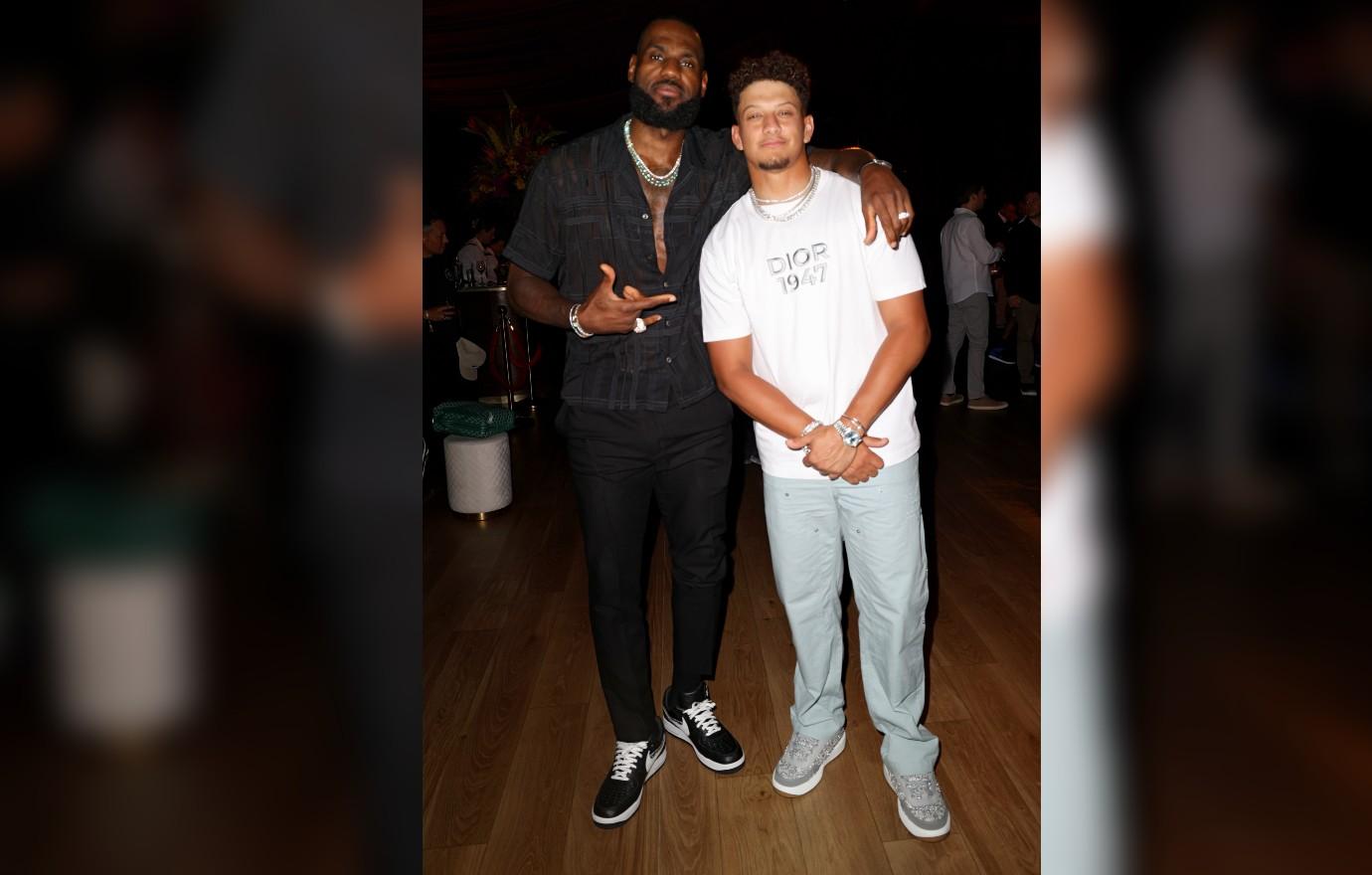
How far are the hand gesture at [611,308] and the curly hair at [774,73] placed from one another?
45cm

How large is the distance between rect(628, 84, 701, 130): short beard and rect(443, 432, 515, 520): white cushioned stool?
2651 mm

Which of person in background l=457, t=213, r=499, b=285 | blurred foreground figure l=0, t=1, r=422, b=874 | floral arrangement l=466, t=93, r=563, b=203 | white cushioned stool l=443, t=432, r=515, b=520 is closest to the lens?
blurred foreground figure l=0, t=1, r=422, b=874

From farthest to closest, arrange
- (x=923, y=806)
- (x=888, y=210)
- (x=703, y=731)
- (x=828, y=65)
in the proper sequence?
(x=828, y=65), (x=703, y=731), (x=923, y=806), (x=888, y=210)

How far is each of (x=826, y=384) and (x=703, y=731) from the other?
950 mm

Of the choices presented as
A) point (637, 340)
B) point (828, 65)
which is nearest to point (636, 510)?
point (637, 340)

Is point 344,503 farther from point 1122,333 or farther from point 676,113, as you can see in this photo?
point 676,113

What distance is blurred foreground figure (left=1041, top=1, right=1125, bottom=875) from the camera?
252 mm

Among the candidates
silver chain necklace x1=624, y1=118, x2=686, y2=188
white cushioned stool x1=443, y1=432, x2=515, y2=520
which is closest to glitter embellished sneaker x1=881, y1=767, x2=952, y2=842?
silver chain necklace x1=624, y1=118, x2=686, y2=188

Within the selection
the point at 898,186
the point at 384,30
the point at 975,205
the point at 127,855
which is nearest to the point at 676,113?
the point at 898,186

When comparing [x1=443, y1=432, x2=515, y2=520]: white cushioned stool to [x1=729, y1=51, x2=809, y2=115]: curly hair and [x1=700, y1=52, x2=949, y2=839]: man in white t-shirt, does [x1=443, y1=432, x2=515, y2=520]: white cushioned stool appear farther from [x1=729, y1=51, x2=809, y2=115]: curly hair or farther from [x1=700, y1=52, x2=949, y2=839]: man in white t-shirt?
[x1=729, y1=51, x2=809, y2=115]: curly hair

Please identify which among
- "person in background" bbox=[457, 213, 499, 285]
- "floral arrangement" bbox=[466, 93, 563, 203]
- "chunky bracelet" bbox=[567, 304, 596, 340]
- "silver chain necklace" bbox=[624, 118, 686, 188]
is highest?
"floral arrangement" bbox=[466, 93, 563, 203]

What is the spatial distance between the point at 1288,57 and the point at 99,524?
0.29 m

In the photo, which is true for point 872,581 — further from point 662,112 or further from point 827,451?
point 662,112

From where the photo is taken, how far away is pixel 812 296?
1925mm
